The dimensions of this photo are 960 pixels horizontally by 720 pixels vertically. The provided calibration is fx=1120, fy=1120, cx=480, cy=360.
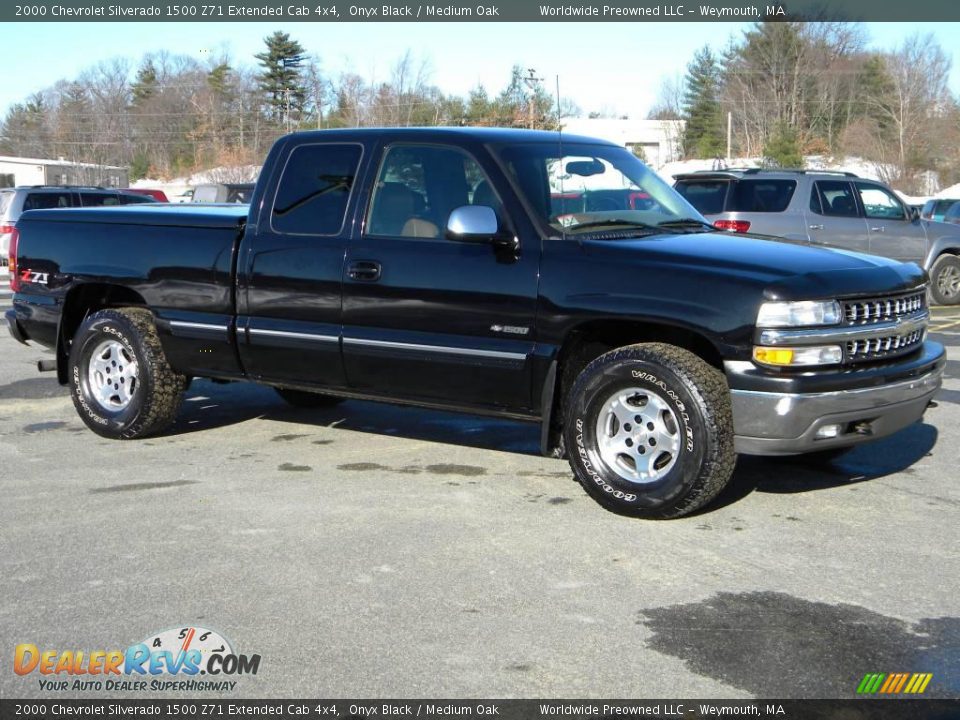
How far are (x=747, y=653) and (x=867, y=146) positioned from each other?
64.4 m

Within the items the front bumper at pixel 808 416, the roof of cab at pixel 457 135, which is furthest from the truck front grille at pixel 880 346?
the roof of cab at pixel 457 135

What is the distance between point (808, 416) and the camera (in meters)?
5.13

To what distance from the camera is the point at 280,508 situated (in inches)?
225

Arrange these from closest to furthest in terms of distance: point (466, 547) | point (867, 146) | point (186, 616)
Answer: point (186, 616), point (466, 547), point (867, 146)

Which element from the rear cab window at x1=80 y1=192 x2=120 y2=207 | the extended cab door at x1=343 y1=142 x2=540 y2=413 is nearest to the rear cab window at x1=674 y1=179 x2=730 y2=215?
the extended cab door at x1=343 y1=142 x2=540 y2=413

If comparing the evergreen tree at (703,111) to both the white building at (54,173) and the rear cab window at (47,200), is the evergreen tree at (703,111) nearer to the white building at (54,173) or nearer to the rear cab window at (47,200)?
the white building at (54,173)

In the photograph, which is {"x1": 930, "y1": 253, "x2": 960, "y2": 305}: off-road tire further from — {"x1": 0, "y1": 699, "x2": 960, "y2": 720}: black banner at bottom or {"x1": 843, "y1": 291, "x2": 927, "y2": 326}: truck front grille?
{"x1": 0, "y1": 699, "x2": 960, "y2": 720}: black banner at bottom

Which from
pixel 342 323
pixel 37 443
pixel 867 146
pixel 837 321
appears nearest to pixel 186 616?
pixel 342 323

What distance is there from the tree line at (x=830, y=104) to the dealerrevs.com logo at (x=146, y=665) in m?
57.6

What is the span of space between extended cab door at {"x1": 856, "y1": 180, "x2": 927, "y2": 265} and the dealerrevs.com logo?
1311 cm

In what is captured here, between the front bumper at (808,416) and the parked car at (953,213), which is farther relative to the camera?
the parked car at (953,213)

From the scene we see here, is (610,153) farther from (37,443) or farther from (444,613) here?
(37,443)

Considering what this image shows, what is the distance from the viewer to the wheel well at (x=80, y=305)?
24.9 ft

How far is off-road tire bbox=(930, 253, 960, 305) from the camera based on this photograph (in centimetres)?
1627
